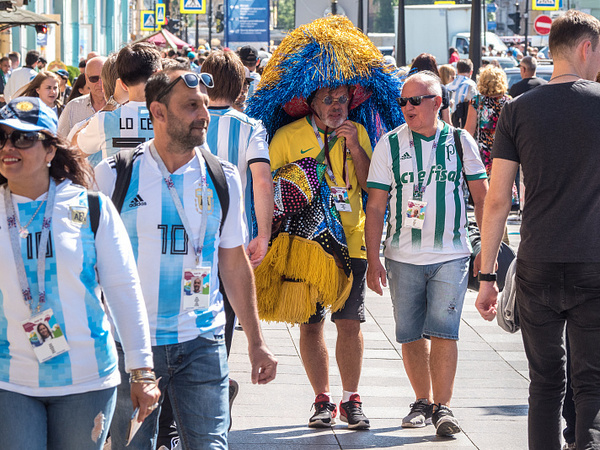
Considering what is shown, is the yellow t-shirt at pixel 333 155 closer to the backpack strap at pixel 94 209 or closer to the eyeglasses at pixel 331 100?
the eyeglasses at pixel 331 100

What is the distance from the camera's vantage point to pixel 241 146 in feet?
16.6

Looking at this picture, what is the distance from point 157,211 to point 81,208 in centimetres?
49

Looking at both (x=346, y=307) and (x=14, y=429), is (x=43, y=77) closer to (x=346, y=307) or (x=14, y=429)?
(x=346, y=307)

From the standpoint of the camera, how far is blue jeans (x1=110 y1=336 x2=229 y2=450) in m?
3.55

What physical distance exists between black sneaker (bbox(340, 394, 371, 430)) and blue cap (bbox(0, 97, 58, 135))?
2.88 m

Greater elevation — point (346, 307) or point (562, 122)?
point (562, 122)

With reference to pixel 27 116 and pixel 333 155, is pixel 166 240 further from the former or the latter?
pixel 333 155

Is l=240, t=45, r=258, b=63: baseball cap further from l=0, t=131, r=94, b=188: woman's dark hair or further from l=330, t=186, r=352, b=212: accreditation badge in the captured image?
l=0, t=131, r=94, b=188: woman's dark hair

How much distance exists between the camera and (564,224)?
4.12 metres

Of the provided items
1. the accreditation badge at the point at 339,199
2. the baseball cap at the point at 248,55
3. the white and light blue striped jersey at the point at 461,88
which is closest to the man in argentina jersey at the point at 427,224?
the accreditation badge at the point at 339,199

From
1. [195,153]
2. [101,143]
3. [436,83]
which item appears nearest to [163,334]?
[195,153]

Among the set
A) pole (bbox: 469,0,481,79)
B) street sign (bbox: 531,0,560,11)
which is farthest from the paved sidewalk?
street sign (bbox: 531,0,560,11)

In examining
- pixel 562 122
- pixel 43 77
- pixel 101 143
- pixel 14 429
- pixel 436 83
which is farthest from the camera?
pixel 43 77

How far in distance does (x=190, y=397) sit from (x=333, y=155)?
2348 mm
